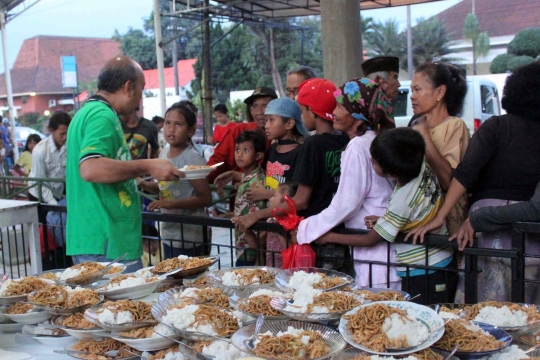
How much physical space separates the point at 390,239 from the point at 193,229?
171cm

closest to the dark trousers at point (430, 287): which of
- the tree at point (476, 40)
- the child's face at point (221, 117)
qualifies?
the child's face at point (221, 117)

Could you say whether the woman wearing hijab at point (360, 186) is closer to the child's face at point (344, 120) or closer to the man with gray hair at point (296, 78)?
the child's face at point (344, 120)

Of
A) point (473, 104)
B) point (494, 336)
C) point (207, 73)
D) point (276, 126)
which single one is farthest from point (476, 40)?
point (494, 336)

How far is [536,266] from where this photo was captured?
2.34 metres

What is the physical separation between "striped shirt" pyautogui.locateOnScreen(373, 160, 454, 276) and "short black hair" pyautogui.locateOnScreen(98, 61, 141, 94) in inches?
50.2

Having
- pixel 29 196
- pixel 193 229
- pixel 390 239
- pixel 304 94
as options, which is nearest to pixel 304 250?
pixel 390 239

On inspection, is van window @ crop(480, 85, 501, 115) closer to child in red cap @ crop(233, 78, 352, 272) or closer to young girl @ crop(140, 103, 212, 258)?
young girl @ crop(140, 103, 212, 258)

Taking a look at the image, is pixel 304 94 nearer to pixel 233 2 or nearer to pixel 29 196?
pixel 29 196

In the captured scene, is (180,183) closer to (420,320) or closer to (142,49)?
(420,320)

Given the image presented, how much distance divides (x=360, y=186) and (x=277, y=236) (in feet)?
2.49

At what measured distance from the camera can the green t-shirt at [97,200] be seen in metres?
2.42

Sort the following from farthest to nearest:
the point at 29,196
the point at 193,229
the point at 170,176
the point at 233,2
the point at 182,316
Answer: the point at 233,2 < the point at 29,196 < the point at 193,229 < the point at 170,176 < the point at 182,316

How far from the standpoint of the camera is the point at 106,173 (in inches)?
91.7

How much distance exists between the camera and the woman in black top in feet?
7.73
